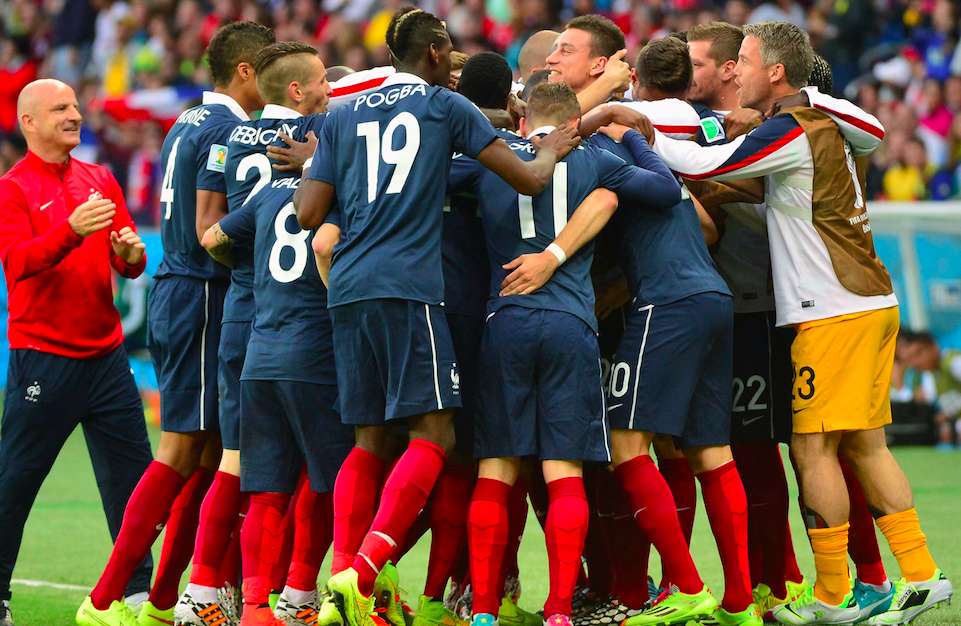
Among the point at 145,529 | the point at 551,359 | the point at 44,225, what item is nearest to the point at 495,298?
the point at 551,359

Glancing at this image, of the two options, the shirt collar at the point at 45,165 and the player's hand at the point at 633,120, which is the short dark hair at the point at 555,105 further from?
the shirt collar at the point at 45,165

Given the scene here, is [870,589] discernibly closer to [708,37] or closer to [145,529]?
[708,37]

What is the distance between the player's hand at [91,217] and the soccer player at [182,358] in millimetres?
351

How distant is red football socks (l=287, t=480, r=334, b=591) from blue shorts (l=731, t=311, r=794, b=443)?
191cm

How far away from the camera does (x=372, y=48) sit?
19688 millimetres

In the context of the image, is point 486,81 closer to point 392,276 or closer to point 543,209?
point 543,209

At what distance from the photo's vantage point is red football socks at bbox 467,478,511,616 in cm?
592

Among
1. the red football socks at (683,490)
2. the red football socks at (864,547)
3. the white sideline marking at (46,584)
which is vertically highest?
the red football socks at (683,490)

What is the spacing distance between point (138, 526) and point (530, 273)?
2.16 meters

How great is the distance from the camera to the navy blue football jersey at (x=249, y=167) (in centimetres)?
662

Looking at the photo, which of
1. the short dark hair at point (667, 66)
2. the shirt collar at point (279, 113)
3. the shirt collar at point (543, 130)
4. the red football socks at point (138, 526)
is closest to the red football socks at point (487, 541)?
the shirt collar at point (543, 130)

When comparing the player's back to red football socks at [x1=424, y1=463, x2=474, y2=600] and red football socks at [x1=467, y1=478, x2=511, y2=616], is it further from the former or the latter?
red football socks at [x1=467, y1=478, x2=511, y2=616]

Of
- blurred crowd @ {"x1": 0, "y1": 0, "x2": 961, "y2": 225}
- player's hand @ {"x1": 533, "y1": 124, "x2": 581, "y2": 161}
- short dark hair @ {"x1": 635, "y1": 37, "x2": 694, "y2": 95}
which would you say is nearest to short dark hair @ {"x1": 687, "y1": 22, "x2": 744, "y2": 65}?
short dark hair @ {"x1": 635, "y1": 37, "x2": 694, "y2": 95}

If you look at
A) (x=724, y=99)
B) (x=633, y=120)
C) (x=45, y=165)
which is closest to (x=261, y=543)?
(x=45, y=165)
